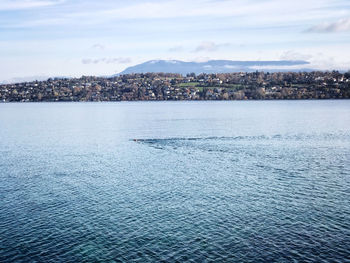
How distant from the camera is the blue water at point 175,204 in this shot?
29734 millimetres

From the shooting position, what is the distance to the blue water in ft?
97.6

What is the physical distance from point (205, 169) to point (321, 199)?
817 inches

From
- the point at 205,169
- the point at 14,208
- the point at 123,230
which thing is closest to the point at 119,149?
the point at 205,169

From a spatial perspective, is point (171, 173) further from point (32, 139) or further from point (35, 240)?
point (32, 139)

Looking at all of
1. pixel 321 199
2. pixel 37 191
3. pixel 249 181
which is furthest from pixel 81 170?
pixel 321 199

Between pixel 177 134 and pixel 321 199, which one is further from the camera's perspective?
pixel 177 134

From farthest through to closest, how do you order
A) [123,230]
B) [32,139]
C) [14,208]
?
[32,139] → [14,208] → [123,230]

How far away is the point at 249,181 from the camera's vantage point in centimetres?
5038

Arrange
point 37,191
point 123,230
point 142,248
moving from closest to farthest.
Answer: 1. point 142,248
2. point 123,230
3. point 37,191

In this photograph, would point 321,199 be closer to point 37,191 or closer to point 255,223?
point 255,223

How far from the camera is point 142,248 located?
1185 inches

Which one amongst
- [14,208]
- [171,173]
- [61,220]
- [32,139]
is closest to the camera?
[61,220]

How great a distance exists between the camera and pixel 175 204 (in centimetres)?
4125

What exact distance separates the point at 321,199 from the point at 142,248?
22.6 meters
